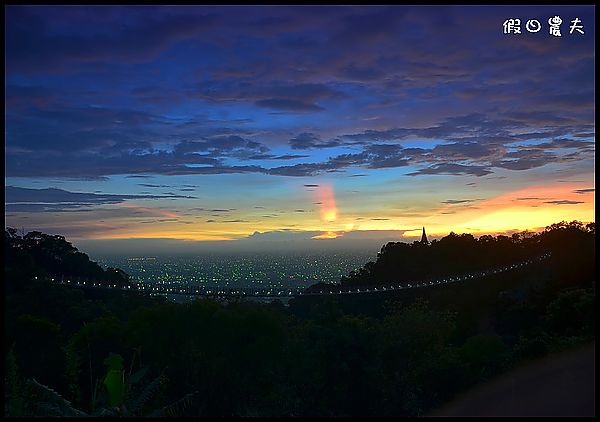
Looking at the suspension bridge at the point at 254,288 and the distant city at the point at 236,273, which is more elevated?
the suspension bridge at the point at 254,288

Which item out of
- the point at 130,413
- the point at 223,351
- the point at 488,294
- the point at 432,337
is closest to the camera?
the point at 130,413

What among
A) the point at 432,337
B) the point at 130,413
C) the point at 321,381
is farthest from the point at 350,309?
the point at 130,413

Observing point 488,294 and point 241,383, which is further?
point 488,294

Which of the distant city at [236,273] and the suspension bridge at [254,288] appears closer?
the suspension bridge at [254,288]

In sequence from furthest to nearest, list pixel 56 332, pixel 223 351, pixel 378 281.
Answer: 1. pixel 378 281
2. pixel 56 332
3. pixel 223 351

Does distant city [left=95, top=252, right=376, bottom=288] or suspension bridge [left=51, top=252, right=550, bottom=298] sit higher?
suspension bridge [left=51, top=252, right=550, bottom=298]

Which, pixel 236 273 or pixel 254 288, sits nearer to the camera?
pixel 254 288

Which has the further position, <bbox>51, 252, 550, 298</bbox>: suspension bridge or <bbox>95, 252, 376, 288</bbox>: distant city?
<bbox>95, 252, 376, 288</bbox>: distant city

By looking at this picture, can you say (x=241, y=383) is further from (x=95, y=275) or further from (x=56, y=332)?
(x=95, y=275)

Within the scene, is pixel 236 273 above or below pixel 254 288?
below

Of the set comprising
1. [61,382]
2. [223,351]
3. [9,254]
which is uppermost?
[9,254]

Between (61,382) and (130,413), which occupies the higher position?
(130,413)
